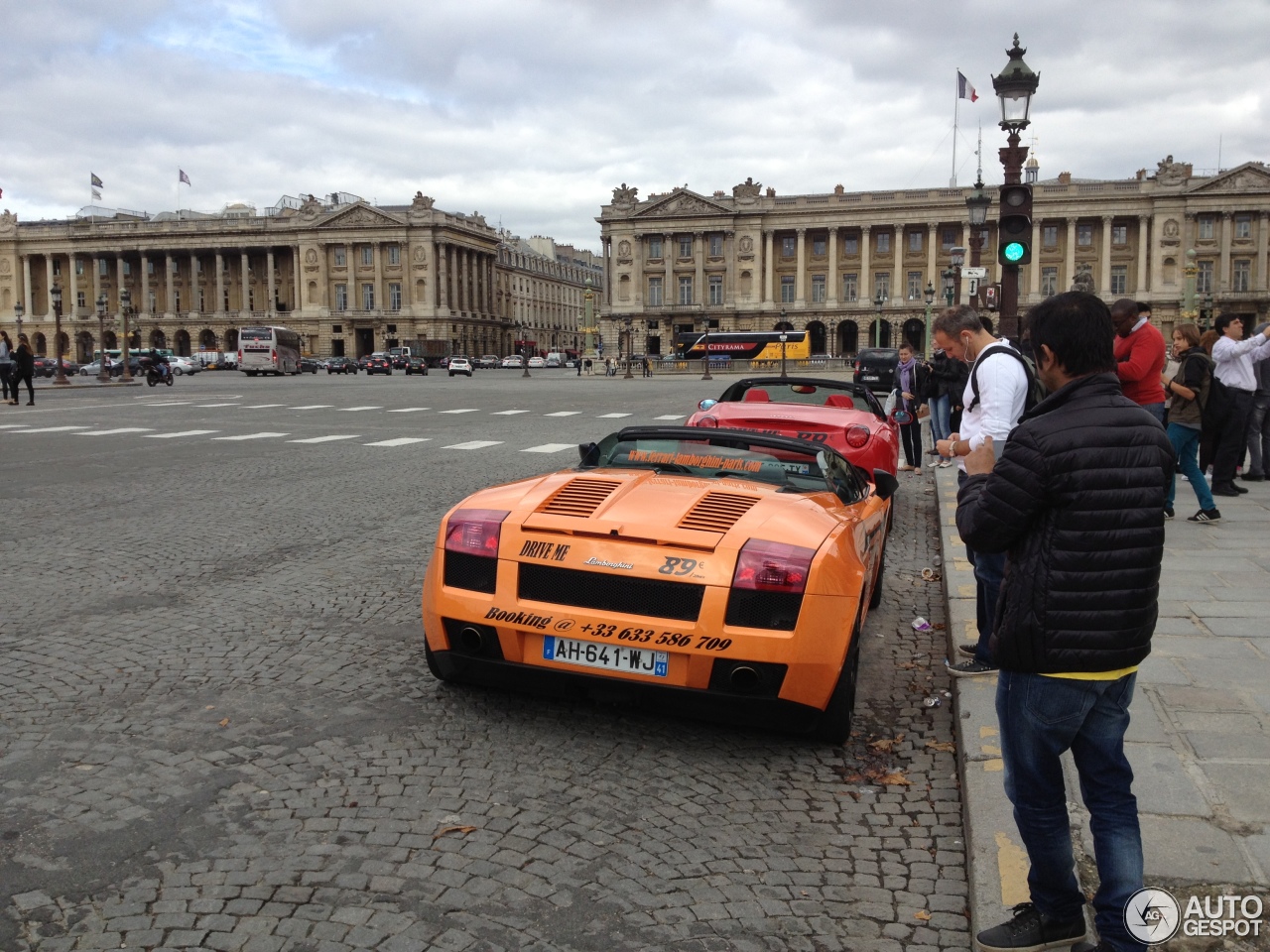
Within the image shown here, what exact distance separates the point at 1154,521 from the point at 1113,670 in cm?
38

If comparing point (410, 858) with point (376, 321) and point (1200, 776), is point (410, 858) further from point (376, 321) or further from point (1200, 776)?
point (376, 321)

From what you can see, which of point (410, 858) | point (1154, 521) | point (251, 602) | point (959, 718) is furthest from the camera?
point (251, 602)

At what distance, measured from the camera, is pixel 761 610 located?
13.7 feet

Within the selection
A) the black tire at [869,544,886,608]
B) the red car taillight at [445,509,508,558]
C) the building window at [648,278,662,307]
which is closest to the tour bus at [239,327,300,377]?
the building window at [648,278,662,307]

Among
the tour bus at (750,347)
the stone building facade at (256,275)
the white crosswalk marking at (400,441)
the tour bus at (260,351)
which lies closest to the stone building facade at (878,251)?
the tour bus at (750,347)

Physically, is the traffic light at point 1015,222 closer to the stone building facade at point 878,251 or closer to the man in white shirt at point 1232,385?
the man in white shirt at point 1232,385

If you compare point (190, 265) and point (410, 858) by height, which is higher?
point (190, 265)

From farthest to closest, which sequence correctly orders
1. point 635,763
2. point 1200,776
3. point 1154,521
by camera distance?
point 635,763
point 1200,776
point 1154,521

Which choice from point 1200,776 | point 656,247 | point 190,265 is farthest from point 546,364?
point 1200,776

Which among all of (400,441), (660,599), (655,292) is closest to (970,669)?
(660,599)

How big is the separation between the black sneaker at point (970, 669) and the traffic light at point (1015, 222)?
572 centimetres

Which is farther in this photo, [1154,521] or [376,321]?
[376,321]

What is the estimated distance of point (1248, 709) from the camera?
15.3ft

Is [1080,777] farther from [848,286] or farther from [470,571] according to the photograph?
[848,286]
